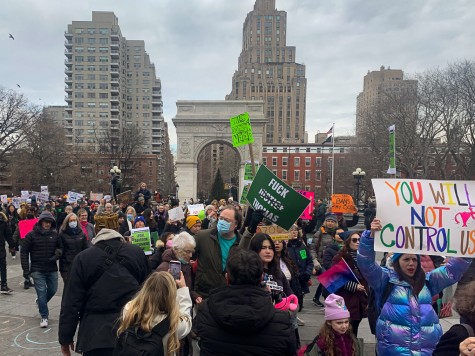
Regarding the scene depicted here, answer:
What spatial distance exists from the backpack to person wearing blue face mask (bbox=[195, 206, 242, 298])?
1.64 metres

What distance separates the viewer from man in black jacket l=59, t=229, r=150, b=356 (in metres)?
2.93

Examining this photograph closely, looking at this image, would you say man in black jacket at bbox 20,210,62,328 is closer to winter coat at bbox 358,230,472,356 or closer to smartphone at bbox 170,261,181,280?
smartphone at bbox 170,261,181,280

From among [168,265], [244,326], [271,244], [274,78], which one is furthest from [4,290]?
[274,78]

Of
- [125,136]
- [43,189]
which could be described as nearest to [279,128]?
[125,136]

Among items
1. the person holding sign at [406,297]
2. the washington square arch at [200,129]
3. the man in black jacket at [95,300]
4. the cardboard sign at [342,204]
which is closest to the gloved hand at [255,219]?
the person holding sign at [406,297]

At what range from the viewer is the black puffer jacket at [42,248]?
5.80 metres

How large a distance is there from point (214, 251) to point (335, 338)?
5.23ft

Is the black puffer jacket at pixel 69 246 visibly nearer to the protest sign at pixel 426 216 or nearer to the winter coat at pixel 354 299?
the winter coat at pixel 354 299

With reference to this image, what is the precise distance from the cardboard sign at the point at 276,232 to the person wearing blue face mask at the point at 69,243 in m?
3.25

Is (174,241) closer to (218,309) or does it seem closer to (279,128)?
(218,309)

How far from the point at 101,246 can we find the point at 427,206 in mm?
2816

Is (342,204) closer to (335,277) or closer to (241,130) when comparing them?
(241,130)

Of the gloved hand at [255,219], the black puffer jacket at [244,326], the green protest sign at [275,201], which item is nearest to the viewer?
the black puffer jacket at [244,326]

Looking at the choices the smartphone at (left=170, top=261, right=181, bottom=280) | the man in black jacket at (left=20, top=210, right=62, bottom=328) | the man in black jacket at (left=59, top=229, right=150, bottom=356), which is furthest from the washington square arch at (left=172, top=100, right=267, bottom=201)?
the man in black jacket at (left=59, top=229, right=150, bottom=356)
